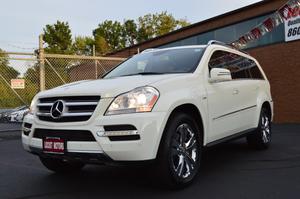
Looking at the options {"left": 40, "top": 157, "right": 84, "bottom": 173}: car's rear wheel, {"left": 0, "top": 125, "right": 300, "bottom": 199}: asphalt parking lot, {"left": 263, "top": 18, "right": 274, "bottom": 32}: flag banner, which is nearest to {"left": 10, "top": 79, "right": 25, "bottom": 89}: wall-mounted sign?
{"left": 0, "top": 125, "right": 300, "bottom": 199}: asphalt parking lot

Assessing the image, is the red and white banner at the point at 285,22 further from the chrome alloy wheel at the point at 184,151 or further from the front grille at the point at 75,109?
the front grille at the point at 75,109

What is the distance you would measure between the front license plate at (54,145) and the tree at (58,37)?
2013 inches

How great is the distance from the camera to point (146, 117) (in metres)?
3.98

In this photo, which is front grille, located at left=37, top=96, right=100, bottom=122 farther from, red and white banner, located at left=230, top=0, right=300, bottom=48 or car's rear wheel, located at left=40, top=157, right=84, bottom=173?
red and white banner, located at left=230, top=0, right=300, bottom=48

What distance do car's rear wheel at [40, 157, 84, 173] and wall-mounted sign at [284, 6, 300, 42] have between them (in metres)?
10.6

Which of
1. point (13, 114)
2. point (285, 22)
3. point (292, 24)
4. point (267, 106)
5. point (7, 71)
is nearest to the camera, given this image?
point (267, 106)

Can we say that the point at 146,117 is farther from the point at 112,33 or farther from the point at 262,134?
the point at 112,33

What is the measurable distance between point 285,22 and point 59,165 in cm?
1154

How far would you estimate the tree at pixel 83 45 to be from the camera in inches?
2321

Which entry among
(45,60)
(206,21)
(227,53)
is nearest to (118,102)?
(227,53)

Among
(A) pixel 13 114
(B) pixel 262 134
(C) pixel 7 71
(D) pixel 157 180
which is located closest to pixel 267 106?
(B) pixel 262 134

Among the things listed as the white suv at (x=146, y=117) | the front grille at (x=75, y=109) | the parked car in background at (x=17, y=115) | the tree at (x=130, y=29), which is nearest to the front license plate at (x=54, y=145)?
the white suv at (x=146, y=117)

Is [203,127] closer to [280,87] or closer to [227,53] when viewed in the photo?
[227,53]

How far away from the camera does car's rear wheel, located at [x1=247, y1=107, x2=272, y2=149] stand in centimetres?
699
